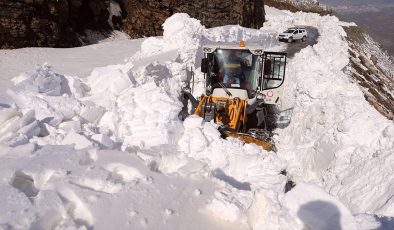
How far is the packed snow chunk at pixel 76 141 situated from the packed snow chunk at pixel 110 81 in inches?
91.2

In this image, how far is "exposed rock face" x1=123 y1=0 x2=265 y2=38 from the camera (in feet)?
81.6

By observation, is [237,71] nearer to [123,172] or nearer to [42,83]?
[42,83]

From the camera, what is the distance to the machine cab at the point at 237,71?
33.0ft

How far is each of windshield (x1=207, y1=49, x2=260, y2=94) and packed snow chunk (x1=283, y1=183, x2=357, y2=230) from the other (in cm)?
612

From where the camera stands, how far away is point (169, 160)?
18.5ft

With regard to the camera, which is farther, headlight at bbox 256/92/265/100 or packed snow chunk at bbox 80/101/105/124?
headlight at bbox 256/92/265/100

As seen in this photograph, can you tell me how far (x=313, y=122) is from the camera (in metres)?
10.2

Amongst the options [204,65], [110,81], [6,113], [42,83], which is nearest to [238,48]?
[204,65]

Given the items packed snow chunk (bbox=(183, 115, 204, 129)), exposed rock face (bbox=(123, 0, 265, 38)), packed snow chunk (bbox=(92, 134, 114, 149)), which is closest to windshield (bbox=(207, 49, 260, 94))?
packed snow chunk (bbox=(183, 115, 204, 129))

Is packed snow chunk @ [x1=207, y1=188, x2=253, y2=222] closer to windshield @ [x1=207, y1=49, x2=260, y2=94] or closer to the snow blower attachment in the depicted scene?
the snow blower attachment

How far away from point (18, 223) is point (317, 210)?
2898mm

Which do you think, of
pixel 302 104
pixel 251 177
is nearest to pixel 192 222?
pixel 251 177

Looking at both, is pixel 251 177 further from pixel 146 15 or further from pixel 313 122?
pixel 146 15

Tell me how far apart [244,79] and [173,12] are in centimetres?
1623
